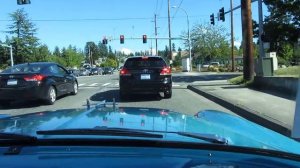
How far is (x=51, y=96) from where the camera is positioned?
55.1 ft

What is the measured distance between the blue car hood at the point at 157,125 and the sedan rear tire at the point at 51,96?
512 inches

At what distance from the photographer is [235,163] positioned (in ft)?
7.50

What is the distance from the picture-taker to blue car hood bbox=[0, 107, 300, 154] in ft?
9.56

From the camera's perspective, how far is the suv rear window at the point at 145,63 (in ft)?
58.9

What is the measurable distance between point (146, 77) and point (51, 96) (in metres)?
3.22

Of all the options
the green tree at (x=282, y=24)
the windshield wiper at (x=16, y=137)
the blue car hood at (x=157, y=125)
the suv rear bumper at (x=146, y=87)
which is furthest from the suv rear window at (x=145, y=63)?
the green tree at (x=282, y=24)

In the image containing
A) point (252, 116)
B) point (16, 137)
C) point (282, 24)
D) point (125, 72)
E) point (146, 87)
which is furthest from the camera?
point (282, 24)

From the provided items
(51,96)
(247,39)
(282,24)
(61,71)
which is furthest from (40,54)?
(51,96)

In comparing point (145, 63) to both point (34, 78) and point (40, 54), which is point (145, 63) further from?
point (40, 54)

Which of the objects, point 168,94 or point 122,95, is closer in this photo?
point 168,94

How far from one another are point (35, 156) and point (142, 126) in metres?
0.78

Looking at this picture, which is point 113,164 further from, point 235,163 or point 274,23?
point 274,23

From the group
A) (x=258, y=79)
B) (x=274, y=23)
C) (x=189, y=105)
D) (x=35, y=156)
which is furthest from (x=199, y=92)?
(x=274, y=23)

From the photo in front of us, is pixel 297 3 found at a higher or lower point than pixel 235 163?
higher
